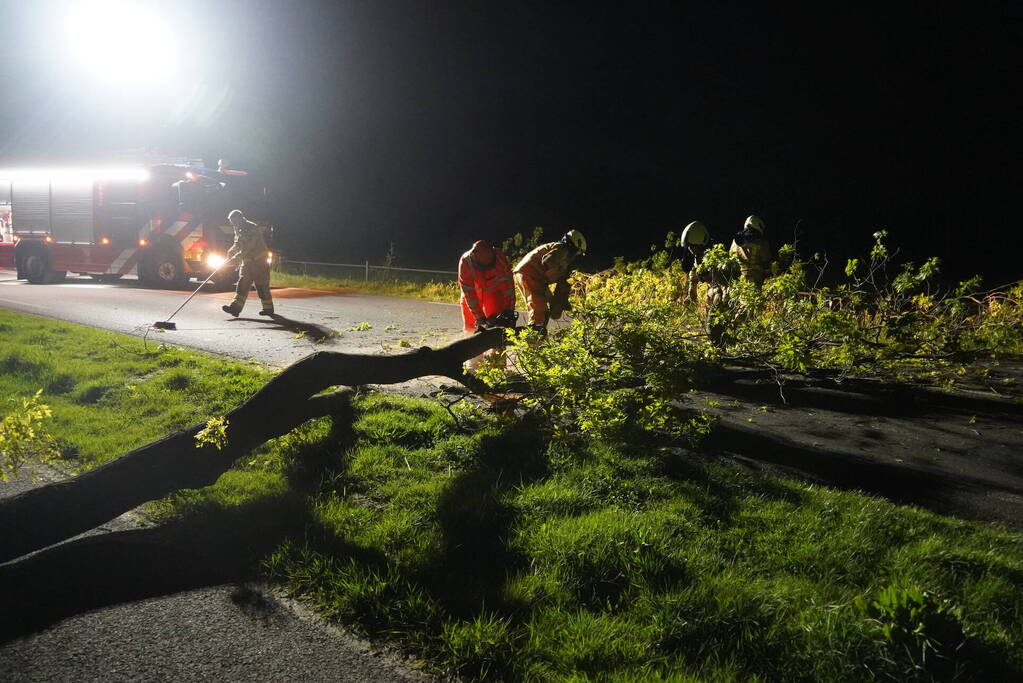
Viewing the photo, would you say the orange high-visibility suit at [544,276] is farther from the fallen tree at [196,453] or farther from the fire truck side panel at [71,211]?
the fire truck side panel at [71,211]

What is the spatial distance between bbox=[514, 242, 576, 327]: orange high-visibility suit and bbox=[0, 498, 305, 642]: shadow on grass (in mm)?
3777

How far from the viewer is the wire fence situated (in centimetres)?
1761

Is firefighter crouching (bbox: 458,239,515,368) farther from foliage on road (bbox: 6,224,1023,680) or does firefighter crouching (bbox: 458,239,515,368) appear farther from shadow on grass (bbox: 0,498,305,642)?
shadow on grass (bbox: 0,498,305,642)

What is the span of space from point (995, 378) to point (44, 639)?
812cm

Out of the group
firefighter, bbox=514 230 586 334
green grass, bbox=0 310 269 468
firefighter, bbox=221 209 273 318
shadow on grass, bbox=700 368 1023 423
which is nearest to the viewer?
green grass, bbox=0 310 269 468

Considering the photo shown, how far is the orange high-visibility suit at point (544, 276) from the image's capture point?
23.1ft

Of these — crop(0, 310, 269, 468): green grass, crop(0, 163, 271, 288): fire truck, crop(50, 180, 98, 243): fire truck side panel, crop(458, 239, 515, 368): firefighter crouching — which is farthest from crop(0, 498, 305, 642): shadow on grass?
crop(50, 180, 98, 243): fire truck side panel

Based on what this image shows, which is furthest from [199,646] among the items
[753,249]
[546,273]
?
[753,249]

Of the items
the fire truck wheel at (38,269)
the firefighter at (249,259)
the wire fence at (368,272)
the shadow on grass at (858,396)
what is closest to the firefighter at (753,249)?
the shadow on grass at (858,396)

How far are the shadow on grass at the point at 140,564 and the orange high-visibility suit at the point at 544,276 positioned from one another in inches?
149

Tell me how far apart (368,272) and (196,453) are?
15551 mm

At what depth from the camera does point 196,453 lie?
3.98m

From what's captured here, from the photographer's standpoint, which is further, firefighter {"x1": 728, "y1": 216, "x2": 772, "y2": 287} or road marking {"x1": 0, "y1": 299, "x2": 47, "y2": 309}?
road marking {"x1": 0, "y1": 299, "x2": 47, "y2": 309}

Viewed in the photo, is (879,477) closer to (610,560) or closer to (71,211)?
(610,560)
